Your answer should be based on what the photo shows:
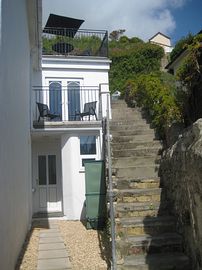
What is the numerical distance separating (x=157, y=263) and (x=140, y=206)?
1789 millimetres

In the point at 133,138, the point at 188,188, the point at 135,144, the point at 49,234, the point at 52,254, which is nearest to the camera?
the point at 188,188

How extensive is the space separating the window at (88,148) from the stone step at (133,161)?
3.22m

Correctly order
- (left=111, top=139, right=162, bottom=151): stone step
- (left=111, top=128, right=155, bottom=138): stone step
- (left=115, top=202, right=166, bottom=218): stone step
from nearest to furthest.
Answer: (left=115, top=202, right=166, bottom=218): stone step, (left=111, top=139, right=162, bottom=151): stone step, (left=111, top=128, right=155, bottom=138): stone step

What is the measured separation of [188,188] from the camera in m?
5.57

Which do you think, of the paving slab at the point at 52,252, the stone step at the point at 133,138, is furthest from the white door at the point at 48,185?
the stone step at the point at 133,138

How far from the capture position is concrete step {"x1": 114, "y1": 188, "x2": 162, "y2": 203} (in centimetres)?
788

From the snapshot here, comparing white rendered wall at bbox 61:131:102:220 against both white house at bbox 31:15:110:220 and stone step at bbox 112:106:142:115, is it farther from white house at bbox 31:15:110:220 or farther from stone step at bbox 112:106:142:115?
stone step at bbox 112:106:142:115

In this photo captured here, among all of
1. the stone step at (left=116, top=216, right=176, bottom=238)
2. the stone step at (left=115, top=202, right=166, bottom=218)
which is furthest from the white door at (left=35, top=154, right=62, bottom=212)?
the stone step at (left=116, top=216, right=176, bottom=238)

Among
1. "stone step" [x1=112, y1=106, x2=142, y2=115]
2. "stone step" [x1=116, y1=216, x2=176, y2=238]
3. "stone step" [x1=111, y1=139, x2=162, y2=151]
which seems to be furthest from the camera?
"stone step" [x1=112, y1=106, x2=142, y2=115]

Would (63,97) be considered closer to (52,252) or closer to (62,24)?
(62,24)

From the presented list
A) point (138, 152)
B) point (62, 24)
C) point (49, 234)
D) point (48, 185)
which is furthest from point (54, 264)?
point (62, 24)

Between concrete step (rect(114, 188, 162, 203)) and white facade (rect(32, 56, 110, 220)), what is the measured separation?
4395 mm

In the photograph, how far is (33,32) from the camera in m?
12.5

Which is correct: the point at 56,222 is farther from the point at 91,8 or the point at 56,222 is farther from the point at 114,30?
the point at 91,8
